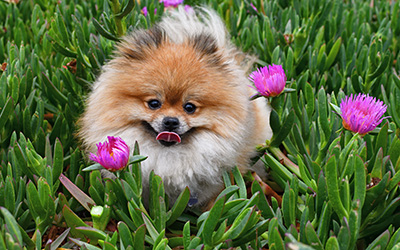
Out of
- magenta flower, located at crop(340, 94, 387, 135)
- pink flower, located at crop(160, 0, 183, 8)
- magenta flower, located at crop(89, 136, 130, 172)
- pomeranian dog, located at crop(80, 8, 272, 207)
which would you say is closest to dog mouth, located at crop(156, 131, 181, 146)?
pomeranian dog, located at crop(80, 8, 272, 207)

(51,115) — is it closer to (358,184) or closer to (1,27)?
(1,27)

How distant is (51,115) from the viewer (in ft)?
8.17

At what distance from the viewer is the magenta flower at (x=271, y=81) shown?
1.68m

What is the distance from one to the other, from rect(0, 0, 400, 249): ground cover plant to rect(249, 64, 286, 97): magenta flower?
A: 0.24 feet

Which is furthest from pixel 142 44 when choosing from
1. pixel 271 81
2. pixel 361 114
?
pixel 361 114

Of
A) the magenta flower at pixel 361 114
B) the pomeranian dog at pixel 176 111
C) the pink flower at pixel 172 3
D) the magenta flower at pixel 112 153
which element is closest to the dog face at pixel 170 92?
the pomeranian dog at pixel 176 111

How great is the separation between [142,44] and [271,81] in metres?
0.55

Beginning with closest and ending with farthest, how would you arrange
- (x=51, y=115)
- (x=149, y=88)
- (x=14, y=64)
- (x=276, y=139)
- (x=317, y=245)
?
(x=317, y=245), (x=149, y=88), (x=276, y=139), (x=14, y=64), (x=51, y=115)

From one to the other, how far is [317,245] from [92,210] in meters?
0.73

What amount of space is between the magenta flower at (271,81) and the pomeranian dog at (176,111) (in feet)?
0.54

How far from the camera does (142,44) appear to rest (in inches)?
73.5

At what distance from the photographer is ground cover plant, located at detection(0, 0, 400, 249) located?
4.80ft

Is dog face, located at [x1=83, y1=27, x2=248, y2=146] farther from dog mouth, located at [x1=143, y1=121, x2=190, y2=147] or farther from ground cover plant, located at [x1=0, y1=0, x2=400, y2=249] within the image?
ground cover plant, located at [x1=0, y1=0, x2=400, y2=249]

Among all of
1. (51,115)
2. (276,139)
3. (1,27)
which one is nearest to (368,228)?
(276,139)
